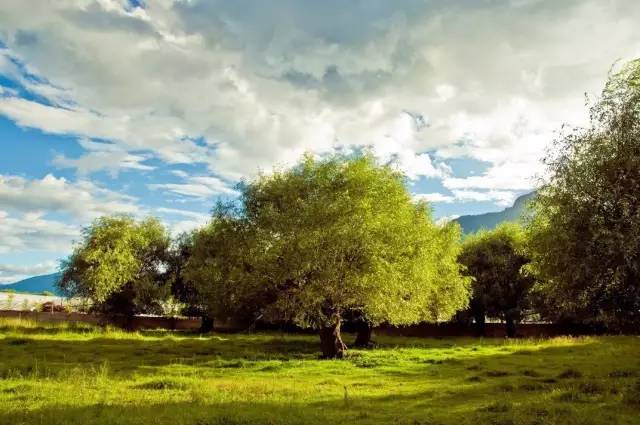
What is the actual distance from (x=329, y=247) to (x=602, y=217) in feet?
58.9

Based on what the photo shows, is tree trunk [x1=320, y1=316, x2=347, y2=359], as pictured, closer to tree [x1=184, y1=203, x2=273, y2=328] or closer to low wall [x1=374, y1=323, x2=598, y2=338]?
tree [x1=184, y1=203, x2=273, y2=328]

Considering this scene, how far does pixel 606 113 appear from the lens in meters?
27.6

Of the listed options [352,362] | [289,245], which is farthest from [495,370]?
[289,245]

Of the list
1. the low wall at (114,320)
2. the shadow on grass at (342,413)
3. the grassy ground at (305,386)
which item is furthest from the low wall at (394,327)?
the shadow on grass at (342,413)

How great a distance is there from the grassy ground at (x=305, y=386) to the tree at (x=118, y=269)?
73.9ft

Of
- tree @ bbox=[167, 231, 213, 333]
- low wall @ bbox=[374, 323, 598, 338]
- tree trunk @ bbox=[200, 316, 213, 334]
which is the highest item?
tree @ bbox=[167, 231, 213, 333]

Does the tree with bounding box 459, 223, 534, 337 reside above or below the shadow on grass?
above

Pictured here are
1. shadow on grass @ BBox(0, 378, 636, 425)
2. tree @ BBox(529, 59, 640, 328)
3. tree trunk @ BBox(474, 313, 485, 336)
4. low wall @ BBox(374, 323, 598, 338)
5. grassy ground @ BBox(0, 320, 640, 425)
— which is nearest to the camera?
shadow on grass @ BBox(0, 378, 636, 425)

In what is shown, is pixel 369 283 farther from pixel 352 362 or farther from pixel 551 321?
pixel 551 321

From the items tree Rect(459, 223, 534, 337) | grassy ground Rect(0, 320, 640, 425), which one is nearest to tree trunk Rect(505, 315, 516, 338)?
tree Rect(459, 223, 534, 337)

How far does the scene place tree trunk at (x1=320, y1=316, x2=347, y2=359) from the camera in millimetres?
40750

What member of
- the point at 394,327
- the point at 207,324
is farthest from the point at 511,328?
the point at 207,324

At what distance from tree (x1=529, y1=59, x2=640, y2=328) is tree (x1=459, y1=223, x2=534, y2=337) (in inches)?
1818

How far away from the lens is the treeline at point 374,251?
25.6 meters
